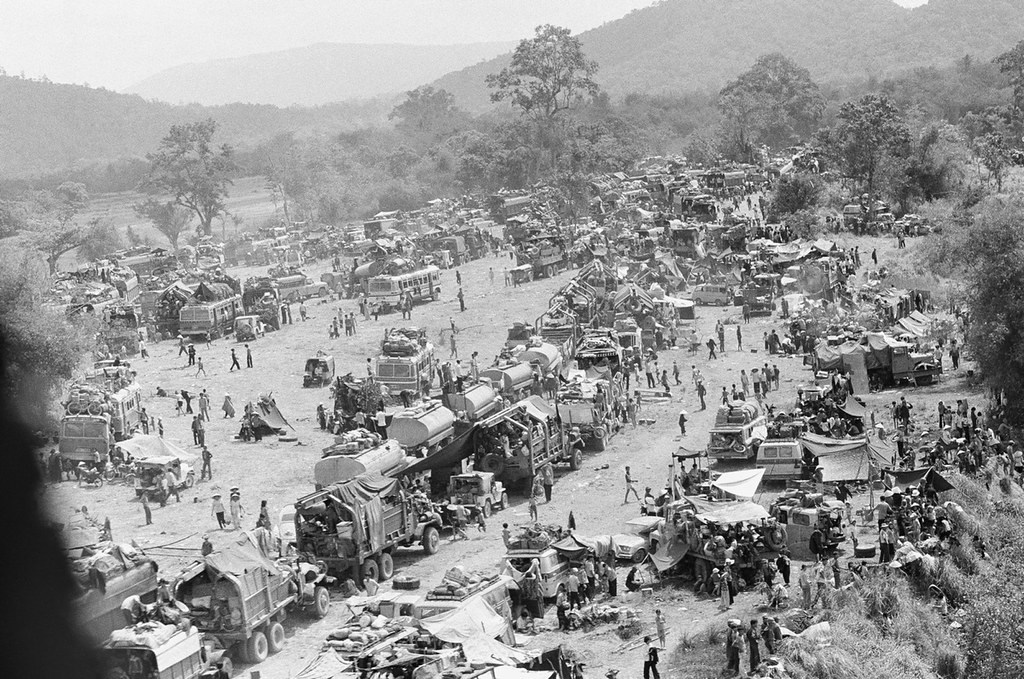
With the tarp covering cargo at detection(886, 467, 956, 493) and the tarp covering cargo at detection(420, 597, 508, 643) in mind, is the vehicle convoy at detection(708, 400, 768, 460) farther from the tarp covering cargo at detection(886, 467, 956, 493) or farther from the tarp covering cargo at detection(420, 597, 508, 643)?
the tarp covering cargo at detection(420, 597, 508, 643)

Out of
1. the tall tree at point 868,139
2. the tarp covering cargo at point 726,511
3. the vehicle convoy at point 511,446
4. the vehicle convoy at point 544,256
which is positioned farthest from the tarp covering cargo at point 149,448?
the tall tree at point 868,139

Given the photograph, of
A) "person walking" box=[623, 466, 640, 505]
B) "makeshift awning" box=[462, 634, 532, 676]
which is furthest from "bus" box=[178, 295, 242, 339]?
"makeshift awning" box=[462, 634, 532, 676]

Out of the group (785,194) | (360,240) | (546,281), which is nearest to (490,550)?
(546,281)

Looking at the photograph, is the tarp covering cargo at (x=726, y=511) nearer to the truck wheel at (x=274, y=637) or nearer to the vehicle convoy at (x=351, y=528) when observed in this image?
the vehicle convoy at (x=351, y=528)

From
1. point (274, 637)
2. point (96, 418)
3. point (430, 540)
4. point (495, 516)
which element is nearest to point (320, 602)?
point (274, 637)

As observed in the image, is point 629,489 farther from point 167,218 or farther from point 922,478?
point 167,218

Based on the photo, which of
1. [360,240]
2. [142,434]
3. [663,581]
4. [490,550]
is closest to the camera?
[663,581]

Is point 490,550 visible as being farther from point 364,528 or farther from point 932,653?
point 932,653
